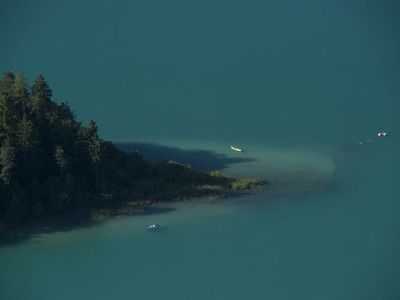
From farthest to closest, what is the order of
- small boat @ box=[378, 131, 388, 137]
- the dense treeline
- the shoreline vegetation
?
1. small boat @ box=[378, 131, 388, 137]
2. the shoreline vegetation
3. the dense treeline

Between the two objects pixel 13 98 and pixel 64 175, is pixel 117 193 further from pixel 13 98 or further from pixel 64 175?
pixel 13 98

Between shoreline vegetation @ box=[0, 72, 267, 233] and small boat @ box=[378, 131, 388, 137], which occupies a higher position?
small boat @ box=[378, 131, 388, 137]

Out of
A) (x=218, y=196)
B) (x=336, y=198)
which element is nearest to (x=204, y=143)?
(x=218, y=196)

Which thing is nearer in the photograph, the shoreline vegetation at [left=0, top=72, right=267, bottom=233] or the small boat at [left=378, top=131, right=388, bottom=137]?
the shoreline vegetation at [left=0, top=72, right=267, bottom=233]

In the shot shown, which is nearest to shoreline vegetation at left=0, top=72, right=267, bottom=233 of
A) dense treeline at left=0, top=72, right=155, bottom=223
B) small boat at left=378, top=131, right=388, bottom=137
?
dense treeline at left=0, top=72, right=155, bottom=223

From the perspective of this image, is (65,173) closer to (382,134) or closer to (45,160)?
(45,160)

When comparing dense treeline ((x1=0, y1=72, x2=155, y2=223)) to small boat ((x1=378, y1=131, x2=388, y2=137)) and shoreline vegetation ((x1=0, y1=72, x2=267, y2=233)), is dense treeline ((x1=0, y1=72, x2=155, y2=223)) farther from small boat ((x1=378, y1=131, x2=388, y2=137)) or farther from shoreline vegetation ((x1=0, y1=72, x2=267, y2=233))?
small boat ((x1=378, y1=131, x2=388, y2=137))

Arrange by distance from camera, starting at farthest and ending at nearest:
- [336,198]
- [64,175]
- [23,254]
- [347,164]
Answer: [347,164] < [336,198] < [64,175] < [23,254]

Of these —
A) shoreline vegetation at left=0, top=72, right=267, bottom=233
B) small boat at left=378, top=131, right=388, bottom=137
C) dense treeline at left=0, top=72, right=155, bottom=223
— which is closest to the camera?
dense treeline at left=0, top=72, right=155, bottom=223

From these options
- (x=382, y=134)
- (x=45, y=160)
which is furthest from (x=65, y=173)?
(x=382, y=134)
